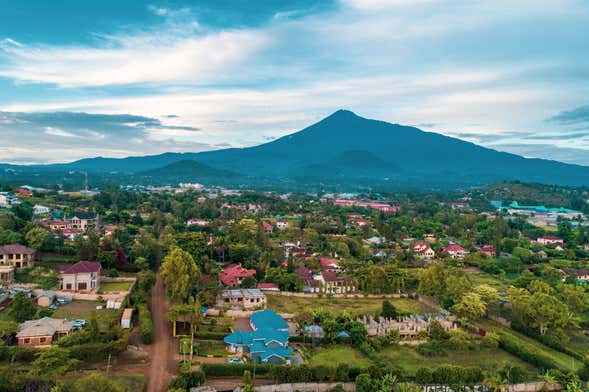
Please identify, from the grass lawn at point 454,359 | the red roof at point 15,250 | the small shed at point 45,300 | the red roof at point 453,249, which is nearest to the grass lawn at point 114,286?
the small shed at point 45,300

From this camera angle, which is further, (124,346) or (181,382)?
(124,346)

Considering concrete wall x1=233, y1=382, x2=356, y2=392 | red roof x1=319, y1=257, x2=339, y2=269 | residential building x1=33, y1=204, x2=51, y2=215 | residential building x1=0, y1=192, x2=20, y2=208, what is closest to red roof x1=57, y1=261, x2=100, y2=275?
concrete wall x1=233, y1=382, x2=356, y2=392

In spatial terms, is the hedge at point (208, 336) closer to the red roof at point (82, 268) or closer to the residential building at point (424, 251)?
the red roof at point (82, 268)

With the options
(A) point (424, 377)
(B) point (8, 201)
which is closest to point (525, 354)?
(A) point (424, 377)

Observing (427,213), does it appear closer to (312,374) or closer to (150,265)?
(150,265)

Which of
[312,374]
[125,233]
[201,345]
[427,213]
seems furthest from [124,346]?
[427,213]
